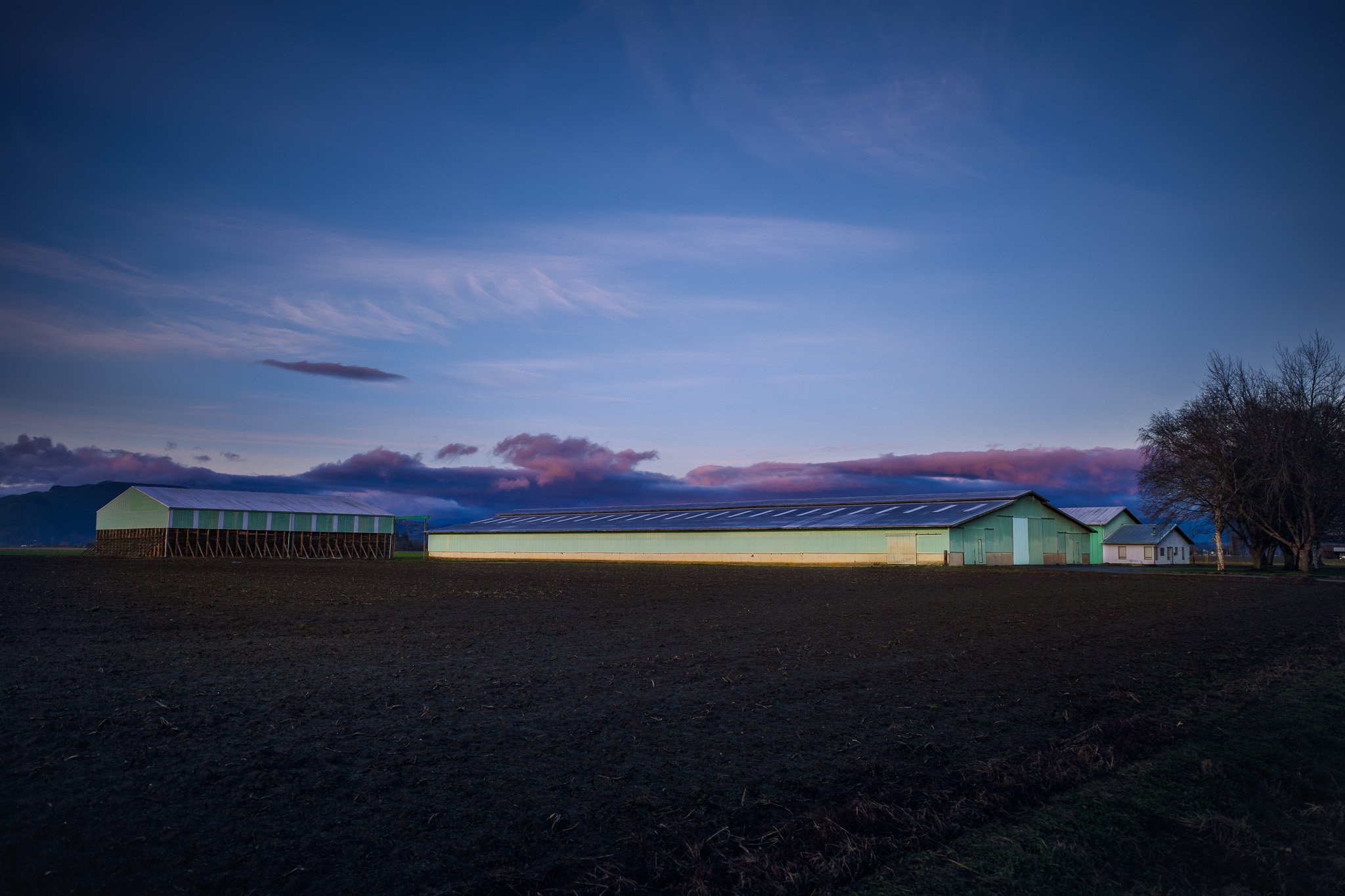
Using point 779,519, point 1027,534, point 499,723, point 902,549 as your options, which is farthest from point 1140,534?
point 499,723

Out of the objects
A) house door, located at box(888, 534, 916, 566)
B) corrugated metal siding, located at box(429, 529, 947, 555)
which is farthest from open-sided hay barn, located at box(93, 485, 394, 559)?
house door, located at box(888, 534, 916, 566)

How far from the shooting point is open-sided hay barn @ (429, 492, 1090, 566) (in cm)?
4978

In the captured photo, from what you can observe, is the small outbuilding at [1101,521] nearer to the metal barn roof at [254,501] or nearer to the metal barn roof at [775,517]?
the metal barn roof at [775,517]

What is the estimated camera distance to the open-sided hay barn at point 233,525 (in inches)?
2603

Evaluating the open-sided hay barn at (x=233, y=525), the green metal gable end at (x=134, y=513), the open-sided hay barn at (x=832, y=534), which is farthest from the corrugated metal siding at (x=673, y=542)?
the green metal gable end at (x=134, y=513)

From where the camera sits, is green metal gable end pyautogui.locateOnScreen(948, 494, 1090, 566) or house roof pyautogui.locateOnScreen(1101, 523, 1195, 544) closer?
green metal gable end pyautogui.locateOnScreen(948, 494, 1090, 566)

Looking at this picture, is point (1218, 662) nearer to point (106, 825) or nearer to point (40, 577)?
point (106, 825)

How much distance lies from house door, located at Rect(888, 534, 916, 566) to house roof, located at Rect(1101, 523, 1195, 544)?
26932 mm

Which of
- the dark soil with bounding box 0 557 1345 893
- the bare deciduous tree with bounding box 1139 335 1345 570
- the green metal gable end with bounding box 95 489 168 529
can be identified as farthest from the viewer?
the green metal gable end with bounding box 95 489 168 529

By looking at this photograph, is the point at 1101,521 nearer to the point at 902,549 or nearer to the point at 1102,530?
the point at 1102,530

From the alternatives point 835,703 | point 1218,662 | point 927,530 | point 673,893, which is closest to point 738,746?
point 835,703

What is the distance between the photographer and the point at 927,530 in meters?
48.8

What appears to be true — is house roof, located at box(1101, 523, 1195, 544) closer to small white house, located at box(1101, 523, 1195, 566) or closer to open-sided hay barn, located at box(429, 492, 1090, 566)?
small white house, located at box(1101, 523, 1195, 566)

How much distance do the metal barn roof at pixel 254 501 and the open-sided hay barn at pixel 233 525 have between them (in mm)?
69
